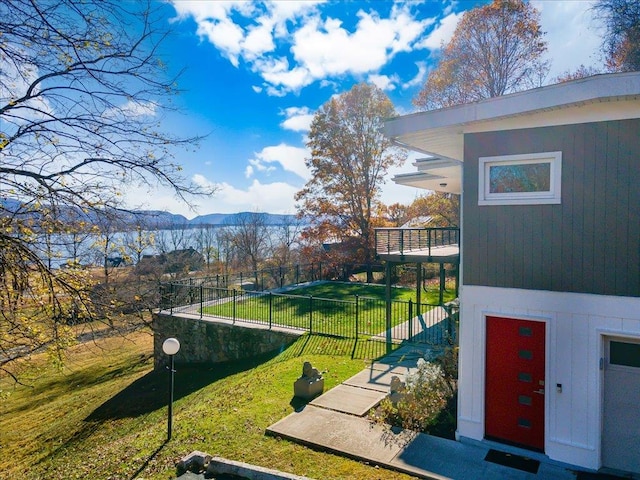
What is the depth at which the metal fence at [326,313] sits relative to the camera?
12.4 meters

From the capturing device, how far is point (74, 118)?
5086mm

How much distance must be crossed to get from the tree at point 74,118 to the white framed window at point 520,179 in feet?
14.5

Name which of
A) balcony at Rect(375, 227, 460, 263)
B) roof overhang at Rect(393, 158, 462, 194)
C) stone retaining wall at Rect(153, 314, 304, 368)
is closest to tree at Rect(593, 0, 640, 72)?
roof overhang at Rect(393, 158, 462, 194)

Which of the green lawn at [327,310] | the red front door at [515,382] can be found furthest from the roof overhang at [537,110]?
the green lawn at [327,310]

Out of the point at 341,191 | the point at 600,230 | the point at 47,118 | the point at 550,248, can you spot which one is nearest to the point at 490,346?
the point at 550,248

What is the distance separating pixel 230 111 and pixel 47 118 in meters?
11.8

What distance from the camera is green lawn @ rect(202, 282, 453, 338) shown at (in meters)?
13.3

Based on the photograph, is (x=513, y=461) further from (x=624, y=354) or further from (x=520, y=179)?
(x=520, y=179)

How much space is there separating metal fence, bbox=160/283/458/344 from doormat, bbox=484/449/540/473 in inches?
167

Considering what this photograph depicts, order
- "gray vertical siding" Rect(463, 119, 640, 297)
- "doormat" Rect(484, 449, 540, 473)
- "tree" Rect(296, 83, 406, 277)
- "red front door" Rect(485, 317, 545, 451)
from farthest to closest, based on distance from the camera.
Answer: "tree" Rect(296, 83, 406, 277) → "red front door" Rect(485, 317, 545, 451) → "doormat" Rect(484, 449, 540, 473) → "gray vertical siding" Rect(463, 119, 640, 297)

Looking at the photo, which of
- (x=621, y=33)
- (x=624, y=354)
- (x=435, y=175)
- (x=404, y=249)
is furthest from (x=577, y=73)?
(x=624, y=354)

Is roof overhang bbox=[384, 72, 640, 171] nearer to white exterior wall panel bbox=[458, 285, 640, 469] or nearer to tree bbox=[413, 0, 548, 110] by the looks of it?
white exterior wall panel bbox=[458, 285, 640, 469]

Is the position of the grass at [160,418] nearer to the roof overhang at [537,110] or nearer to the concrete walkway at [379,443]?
the concrete walkway at [379,443]

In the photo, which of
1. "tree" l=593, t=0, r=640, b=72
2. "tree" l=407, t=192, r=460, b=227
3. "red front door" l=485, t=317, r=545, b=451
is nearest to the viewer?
"red front door" l=485, t=317, r=545, b=451
